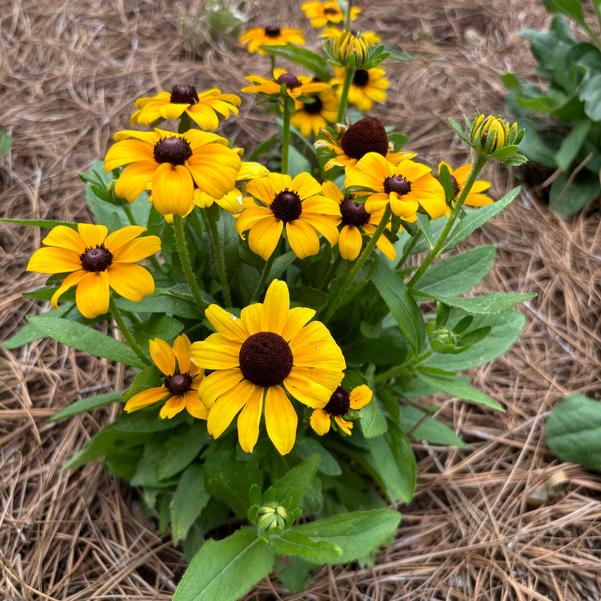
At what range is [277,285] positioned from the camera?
118 cm

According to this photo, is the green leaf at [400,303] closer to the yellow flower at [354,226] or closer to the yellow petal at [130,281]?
the yellow flower at [354,226]

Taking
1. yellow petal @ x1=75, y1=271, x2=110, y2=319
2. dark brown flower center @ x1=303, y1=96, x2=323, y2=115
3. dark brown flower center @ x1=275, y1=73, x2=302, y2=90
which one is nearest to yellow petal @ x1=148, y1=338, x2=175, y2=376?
yellow petal @ x1=75, y1=271, x2=110, y2=319

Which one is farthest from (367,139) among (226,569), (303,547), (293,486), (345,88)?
(226,569)

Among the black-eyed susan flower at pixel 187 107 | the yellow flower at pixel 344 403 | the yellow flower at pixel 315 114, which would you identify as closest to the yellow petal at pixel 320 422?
the yellow flower at pixel 344 403

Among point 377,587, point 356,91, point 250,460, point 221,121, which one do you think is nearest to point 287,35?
point 356,91

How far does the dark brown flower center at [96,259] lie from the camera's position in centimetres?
121

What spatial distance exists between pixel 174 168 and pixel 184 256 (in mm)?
260

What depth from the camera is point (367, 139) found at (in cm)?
141

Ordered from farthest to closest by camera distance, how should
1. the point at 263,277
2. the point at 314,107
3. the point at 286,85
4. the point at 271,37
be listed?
the point at 271,37
the point at 314,107
the point at 286,85
the point at 263,277

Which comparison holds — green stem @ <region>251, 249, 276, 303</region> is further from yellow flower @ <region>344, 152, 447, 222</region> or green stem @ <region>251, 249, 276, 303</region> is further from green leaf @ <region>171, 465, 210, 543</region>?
green leaf @ <region>171, 465, 210, 543</region>

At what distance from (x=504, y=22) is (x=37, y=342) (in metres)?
3.31

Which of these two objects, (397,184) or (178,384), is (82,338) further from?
(397,184)

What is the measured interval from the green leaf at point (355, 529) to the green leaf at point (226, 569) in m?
0.12

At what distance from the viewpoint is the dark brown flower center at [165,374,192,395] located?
1.39 metres
